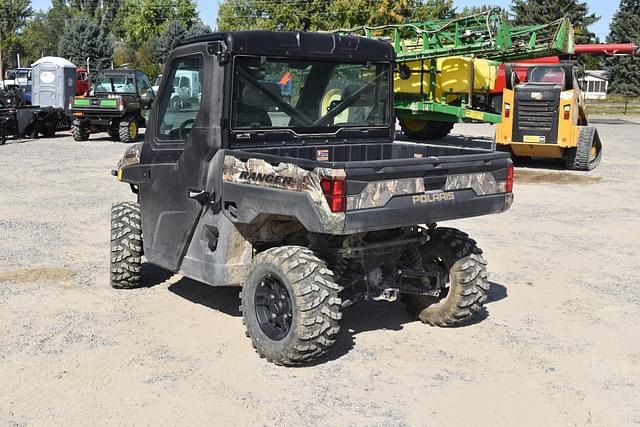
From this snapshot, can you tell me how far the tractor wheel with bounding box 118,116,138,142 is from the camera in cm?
2320

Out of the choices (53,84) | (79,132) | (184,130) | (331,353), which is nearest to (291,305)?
(331,353)

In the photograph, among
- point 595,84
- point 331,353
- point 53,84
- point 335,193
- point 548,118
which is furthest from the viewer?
point 595,84

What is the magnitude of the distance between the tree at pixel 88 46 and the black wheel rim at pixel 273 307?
2635 inches

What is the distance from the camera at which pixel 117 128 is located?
79.0 ft

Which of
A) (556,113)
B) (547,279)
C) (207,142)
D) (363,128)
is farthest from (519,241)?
(556,113)

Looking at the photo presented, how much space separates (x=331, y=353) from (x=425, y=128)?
62.9 ft

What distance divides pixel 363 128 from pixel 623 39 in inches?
2823

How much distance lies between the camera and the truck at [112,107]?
22984mm

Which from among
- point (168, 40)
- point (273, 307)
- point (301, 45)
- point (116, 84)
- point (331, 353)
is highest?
point (168, 40)

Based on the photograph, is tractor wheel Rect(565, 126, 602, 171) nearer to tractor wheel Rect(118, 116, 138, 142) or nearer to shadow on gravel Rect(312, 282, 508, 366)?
shadow on gravel Rect(312, 282, 508, 366)

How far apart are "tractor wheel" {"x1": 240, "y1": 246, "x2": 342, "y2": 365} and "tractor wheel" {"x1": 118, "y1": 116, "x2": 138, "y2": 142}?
18.6 meters

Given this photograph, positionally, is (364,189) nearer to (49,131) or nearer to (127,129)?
(127,129)

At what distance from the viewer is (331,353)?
18.6 feet

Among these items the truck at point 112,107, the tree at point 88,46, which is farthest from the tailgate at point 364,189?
the tree at point 88,46
